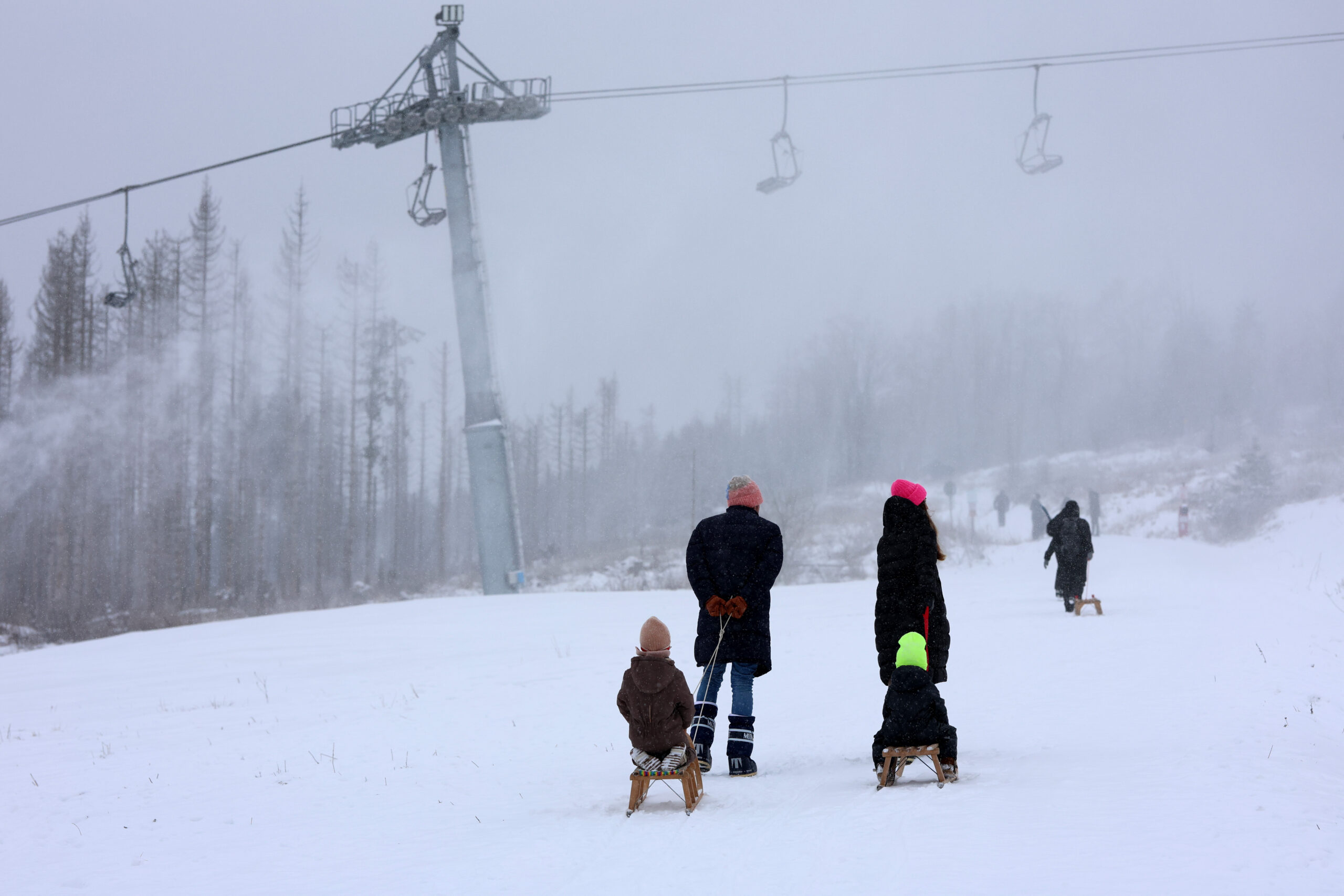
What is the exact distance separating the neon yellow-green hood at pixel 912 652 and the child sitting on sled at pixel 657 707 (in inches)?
52.5

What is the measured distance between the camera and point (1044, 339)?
90.2 meters

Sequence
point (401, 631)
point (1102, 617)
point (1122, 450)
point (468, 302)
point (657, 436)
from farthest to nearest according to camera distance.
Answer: point (657, 436) → point (1122, 450) → point (468, 302) → point (401, 631) → point (1102, 617)

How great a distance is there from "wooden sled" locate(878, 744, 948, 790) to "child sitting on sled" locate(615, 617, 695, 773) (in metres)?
1.19

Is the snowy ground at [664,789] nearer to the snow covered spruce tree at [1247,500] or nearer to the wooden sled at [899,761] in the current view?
the wooden sled at [899,761]

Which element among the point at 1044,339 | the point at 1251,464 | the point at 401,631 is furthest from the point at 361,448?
the point at 1044,339

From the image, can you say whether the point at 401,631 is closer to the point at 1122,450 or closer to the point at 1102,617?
the point at 1102,617

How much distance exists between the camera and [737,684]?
22.5 feet

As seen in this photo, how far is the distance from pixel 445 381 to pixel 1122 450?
169 feet

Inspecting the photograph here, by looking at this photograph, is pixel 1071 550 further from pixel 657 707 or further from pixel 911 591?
pixel 657 707

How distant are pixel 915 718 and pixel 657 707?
1547mm

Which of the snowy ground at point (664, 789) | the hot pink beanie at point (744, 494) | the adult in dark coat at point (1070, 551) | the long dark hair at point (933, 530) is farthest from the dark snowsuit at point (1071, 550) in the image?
the hot pink beanie at point (744, 494)

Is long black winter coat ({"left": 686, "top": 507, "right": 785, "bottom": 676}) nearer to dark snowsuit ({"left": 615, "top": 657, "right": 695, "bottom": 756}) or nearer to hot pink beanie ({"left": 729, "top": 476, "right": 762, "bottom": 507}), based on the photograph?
hot pink beanie ({"left": 729, "top": 476, "right": 762, "bottom": 507})

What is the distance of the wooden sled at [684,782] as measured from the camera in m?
5.77

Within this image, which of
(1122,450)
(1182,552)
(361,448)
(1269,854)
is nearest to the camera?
(1269,854)
